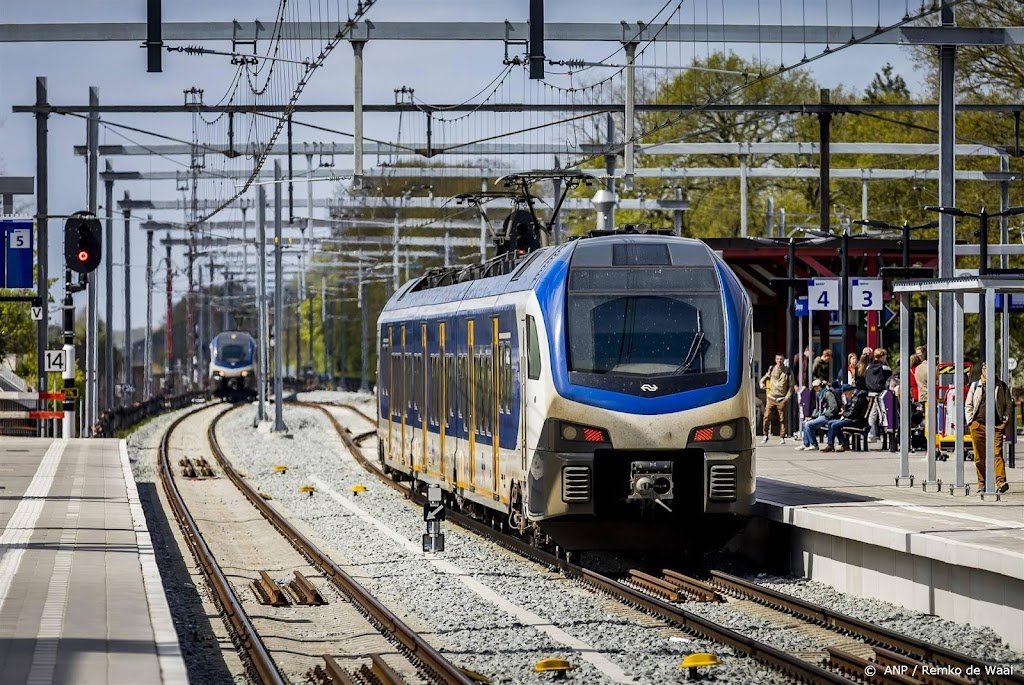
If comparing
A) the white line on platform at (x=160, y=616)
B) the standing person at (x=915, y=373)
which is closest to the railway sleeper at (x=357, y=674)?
the white line on platform at (x=160, y=616)

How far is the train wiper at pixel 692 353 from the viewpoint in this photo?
643 inches

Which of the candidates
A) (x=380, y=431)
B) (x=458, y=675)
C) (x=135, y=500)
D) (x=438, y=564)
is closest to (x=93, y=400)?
(x=380, y=431)

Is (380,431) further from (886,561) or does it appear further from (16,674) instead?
(16,674)

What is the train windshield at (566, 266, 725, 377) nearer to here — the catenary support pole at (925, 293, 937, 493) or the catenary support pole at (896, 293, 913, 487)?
the catenary support pole at (925, 293, 937, 493)

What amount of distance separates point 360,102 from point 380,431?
760 centimetres

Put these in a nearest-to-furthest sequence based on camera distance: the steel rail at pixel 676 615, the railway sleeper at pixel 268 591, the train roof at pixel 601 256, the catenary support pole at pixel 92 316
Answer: the steel rail at pixel 676 615 < the railway sleeper at pixel 268 591 < the train roof at pixel 601 256 < the catenary support pole at pixel 92 316

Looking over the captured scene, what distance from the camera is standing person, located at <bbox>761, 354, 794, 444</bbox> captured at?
2970cm

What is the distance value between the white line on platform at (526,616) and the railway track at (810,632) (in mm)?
950

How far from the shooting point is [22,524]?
2031 centimetres

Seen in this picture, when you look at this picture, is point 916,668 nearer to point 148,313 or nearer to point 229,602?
point 229,602

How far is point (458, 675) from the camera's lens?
36.1 feet

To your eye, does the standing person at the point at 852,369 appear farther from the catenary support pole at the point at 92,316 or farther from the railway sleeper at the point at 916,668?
the catenary support pole at the point at 92,316

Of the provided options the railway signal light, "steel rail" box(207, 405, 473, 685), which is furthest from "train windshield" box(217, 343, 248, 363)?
"steel rail" box(207, 405, 473, 685)

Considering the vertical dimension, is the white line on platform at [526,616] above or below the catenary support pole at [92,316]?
below
